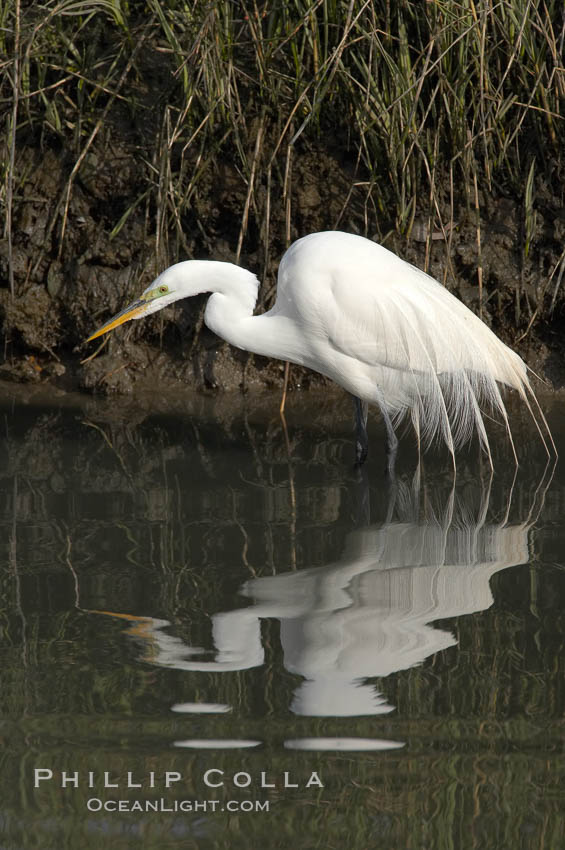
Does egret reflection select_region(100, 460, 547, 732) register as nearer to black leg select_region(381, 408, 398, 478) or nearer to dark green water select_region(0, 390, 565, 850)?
dark green water select_region(0, 390, 565, 850)

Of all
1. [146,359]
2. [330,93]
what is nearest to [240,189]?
[330,93]

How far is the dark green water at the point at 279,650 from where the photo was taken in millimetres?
1935

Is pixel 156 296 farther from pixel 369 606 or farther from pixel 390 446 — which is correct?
pixel 369 606

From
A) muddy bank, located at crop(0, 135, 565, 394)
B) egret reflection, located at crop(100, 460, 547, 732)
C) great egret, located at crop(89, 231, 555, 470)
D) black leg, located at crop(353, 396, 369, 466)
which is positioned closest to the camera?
egret reflection, located at crop(100, 460, 547, 732)

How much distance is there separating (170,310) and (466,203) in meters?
1.55

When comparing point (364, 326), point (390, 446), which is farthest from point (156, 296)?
point (390, 446)

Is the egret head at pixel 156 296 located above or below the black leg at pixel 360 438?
above

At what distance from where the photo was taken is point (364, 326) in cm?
387

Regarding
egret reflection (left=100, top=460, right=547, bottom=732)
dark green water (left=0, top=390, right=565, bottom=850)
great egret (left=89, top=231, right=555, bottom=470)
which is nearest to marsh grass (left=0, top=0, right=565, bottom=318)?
great egret (left=89, top=231, right=555, bottom=470)

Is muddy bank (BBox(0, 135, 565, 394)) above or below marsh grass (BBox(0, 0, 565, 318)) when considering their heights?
below

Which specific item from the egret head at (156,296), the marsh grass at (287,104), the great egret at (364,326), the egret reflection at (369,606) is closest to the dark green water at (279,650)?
the egret reflection at (369,606)

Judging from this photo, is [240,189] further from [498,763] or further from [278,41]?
[498,763]

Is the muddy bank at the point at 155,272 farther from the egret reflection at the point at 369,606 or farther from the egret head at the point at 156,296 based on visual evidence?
the egret reflection at the point at 369,606

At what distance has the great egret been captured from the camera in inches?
151
